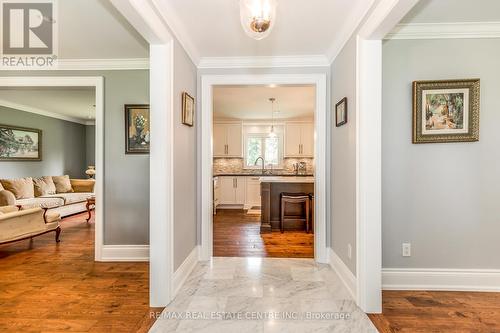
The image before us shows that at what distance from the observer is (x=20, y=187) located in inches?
216

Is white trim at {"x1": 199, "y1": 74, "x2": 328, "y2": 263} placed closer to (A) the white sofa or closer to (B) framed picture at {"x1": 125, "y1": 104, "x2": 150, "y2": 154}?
(B) framed picture at {"x1": 125, "y1": 104, "x2": 150, "y2": 154}

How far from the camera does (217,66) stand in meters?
3.22

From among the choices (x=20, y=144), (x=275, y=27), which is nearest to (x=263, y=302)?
(x=275, y=27)

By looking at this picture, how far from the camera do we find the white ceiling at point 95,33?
2.18 meters

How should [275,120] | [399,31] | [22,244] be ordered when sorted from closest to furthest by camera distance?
[399,31] → [22,244] → [275,120]

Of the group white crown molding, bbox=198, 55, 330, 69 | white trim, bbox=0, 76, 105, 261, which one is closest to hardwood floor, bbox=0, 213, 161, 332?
white trim, bbox=0, 76, 105, 261

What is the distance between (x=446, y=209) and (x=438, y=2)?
177 centimetres

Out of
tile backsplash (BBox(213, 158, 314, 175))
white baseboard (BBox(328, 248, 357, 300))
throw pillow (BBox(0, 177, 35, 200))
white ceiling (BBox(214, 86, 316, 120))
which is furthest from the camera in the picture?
tile backsplash (BBox(213, 158, 314, 175))

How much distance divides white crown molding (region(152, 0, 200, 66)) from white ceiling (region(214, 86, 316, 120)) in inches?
55.2

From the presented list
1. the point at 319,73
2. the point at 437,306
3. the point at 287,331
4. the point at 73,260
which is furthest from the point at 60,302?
the point at 319,73

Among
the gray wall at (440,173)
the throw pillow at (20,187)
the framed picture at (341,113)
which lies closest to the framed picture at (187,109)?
the framed picture at (341,113)

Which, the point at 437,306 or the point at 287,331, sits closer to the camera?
the point at 287,331

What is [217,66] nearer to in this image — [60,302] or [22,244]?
[60,302]

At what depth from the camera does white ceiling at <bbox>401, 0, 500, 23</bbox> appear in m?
2.13
